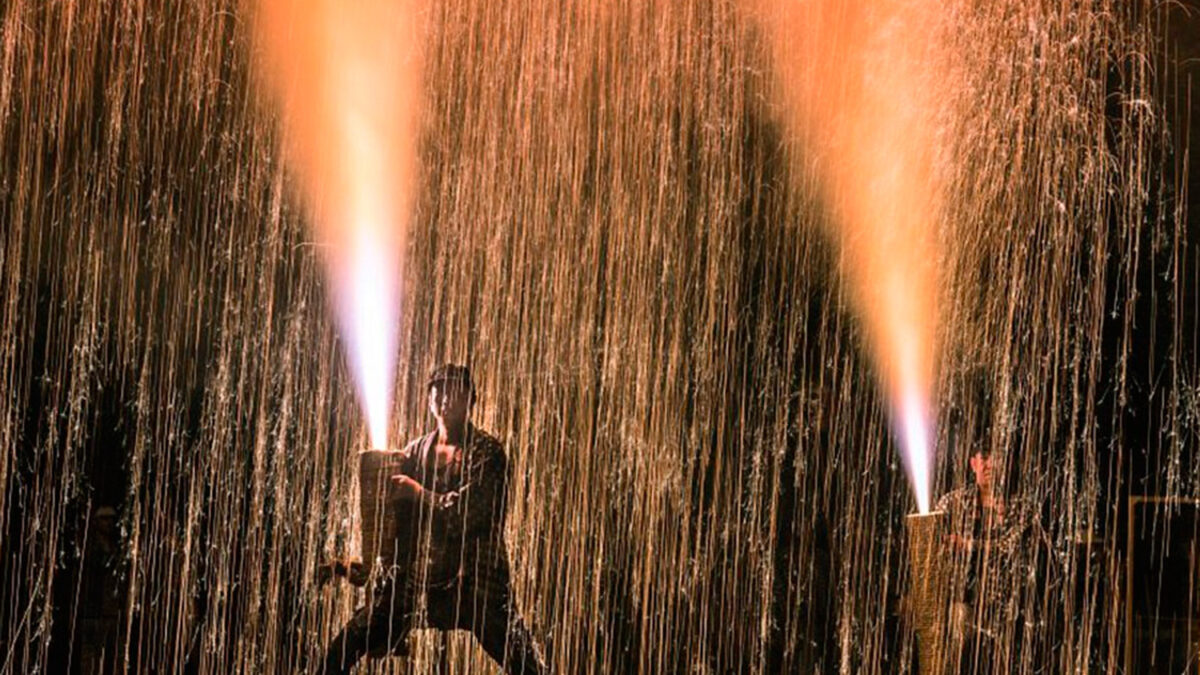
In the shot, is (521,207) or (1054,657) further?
(521,207)

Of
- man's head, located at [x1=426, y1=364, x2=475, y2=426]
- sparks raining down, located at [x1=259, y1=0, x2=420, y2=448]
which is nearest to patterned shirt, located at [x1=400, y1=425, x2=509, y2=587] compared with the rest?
man's head, located at [x1=426, y1=364, x2=475, y2=426]

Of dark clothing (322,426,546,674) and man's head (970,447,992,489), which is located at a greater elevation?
man's head (970,447,992,489)

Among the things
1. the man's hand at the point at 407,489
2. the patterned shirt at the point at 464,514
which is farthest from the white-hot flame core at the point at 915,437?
the man's hand at the point at 407,489

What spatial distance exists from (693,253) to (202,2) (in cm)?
421

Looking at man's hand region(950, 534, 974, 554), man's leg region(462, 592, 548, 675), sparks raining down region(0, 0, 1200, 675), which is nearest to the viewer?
man's leg region(462, 592, 548, 675)

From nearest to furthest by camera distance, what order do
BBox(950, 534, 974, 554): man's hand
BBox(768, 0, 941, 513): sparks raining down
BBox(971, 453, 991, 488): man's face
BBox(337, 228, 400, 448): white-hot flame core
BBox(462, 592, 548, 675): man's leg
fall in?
BBox(462, 592, 548, 675): man's leg < BBox(950, 534, 974, 554): man's hand < BBox(971, 453, 991, 488): man's face < BBox(768, 0, 941, 513): sparks raining down < BBox(337, 228, 400, 448): white-hot flame core

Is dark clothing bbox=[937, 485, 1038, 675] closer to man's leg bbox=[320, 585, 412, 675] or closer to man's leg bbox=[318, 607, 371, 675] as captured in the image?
man's leg bbox=[320, 585, 412, 675]

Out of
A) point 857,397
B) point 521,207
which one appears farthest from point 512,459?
point 857,397

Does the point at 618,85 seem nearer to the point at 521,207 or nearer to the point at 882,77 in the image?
the point at 521,207

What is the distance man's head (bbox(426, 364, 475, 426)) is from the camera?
25.4 ft

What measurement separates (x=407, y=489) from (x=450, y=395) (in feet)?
1.90

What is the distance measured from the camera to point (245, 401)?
10938mm

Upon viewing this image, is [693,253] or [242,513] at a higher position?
[693,253]

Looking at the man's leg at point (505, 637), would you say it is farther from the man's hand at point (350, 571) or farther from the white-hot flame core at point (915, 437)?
the white-hot flame core at point (915, 437)
